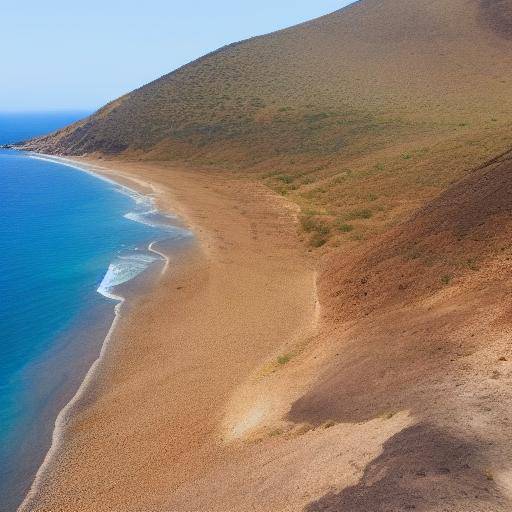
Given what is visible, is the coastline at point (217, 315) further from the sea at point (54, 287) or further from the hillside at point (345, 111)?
the hillside at point (345, 111)

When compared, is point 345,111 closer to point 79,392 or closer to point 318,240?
point 318,240

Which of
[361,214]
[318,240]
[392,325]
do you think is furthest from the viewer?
[361,214]

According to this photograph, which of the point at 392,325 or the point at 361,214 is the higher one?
the point at 392,325

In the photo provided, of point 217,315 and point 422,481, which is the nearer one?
point 422,481

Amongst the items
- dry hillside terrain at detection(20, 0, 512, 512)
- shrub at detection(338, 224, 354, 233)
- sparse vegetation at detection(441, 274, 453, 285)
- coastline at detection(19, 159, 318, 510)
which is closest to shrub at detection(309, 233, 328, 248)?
dry hillside terrain at detection(20, 0, 512, 512)

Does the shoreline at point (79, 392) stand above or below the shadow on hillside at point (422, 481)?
below

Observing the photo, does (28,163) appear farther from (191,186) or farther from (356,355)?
(356,355)

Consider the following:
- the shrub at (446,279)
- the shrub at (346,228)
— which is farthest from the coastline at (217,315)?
the shrub at (446,279)

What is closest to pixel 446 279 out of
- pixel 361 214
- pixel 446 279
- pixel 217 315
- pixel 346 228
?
pixel 446 279
